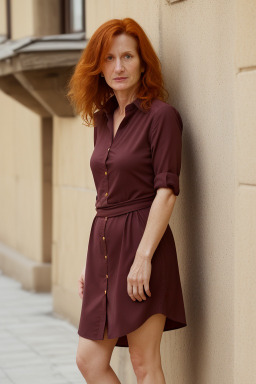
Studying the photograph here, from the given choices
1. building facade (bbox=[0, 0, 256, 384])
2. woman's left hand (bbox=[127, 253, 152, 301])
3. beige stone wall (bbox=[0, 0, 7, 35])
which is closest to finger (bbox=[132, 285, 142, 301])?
woman's left hand (bbox=[127, 253, 152, 301])

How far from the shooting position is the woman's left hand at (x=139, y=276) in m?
3.44

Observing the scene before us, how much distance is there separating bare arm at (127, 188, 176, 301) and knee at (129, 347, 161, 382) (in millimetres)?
251

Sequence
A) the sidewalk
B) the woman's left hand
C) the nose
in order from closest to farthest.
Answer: the woman's left hand
the nose
the sidewalk

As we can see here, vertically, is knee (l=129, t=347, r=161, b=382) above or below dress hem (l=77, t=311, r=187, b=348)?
below

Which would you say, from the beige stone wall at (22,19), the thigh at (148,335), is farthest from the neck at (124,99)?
the beige stone wall at (22,19)

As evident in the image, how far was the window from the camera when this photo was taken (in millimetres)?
8148

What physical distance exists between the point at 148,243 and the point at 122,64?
2.66ft

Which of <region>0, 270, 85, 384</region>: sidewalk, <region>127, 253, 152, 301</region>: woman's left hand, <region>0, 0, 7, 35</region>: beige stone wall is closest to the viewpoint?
<region>127, 253, 152, 301</region>: woman's left hand

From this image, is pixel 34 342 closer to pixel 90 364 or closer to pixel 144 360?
pixel 90 364

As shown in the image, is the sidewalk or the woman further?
the sidewalk

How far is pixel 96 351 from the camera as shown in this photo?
3.63 m

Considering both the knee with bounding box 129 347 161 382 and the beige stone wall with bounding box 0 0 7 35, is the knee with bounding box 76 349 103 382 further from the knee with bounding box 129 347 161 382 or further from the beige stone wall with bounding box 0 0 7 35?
the beige stone wall with bounding box 0 0 7 35

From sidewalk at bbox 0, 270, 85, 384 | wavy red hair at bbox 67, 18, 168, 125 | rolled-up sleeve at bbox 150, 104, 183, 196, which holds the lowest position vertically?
sidewalk at bbox 0, 270, 85, 384

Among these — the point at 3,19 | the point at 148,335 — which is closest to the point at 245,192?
the point at 148,335
